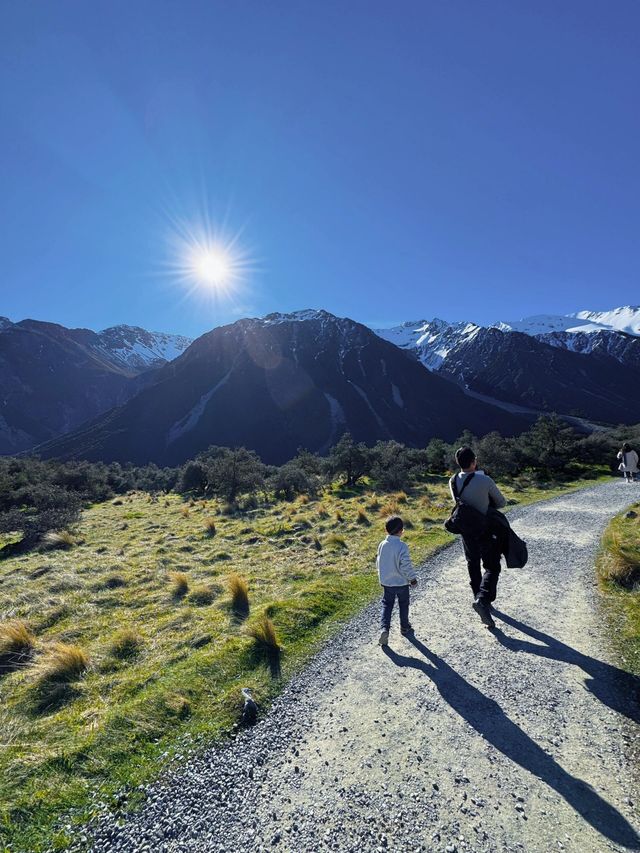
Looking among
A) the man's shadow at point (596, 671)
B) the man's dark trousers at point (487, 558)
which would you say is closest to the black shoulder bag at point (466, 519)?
the man's dark trousers at point (487, 558)

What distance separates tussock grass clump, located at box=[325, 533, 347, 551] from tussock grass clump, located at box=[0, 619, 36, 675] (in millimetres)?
8998

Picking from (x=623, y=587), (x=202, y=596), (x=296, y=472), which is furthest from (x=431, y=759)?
(x=296, y=472)

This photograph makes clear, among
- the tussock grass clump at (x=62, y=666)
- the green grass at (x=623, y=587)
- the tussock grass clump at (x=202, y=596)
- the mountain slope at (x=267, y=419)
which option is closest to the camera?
the green grass at (x=623, y=587)

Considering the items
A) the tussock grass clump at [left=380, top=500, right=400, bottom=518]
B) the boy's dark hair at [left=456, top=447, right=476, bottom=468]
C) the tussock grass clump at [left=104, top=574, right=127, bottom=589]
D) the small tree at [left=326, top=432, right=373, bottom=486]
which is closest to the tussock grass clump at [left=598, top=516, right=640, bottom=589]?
the boy's dark hair at [left=456, top=447, right=476, bottom=468]

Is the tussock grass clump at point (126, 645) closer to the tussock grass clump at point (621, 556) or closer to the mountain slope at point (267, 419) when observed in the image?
the tussock grass clump at point (621, 556)

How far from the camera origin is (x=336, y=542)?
46.6ft

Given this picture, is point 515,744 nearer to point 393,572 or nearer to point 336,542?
point 393,572

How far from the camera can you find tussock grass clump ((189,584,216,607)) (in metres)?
9.92

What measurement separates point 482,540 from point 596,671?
7.48 ft

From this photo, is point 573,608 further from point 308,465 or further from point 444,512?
point 308,465

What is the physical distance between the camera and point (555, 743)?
13.8 ft

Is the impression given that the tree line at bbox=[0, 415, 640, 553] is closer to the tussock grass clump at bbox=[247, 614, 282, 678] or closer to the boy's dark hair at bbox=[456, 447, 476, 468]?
the tussock grass clump at bbox=[247, 614, 282, 678]

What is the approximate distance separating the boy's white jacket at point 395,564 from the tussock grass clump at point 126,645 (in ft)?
16.9

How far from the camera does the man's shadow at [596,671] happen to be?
471cm
